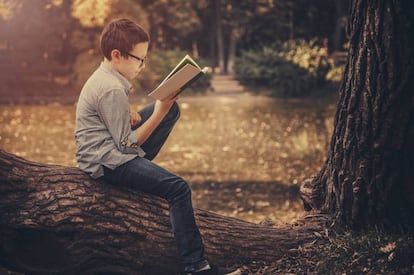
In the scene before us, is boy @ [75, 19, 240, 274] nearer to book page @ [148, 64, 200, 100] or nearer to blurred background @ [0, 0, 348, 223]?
book page @ [148, 64, 200, 100]

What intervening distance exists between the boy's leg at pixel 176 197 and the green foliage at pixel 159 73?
790 inches

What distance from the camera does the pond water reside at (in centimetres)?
871

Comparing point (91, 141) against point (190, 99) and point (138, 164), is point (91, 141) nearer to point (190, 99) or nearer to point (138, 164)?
point (138, 164)

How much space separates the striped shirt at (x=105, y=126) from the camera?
14.4ft

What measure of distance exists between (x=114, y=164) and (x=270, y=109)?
15.8 m

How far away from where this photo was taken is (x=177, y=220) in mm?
4461

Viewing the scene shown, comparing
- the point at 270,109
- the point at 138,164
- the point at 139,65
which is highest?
the point at 139,65

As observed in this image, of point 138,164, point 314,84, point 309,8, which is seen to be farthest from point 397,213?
point 309,8

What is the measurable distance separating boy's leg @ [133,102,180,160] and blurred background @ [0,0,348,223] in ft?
5.56

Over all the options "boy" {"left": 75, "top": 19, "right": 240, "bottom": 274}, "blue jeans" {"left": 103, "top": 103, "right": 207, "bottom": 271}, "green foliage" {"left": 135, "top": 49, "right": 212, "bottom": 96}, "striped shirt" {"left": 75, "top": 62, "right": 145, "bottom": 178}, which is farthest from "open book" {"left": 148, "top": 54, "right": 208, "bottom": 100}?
"green foliage" {"left": 135, "top": 49, "right": 212, "bottom": 96}

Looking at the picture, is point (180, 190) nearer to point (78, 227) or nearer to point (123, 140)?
point (123, 140)

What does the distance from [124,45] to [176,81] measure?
1.44ft

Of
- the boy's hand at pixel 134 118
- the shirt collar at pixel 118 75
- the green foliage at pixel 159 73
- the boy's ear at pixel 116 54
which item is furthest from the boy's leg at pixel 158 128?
the green foliage at pixel 159 73

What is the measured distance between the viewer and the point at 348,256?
4.55 metres
